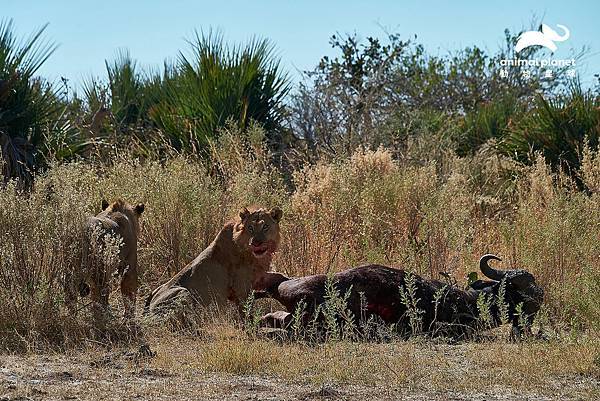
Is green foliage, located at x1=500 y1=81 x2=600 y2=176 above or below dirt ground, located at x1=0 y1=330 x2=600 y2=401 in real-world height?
above

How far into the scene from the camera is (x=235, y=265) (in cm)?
930

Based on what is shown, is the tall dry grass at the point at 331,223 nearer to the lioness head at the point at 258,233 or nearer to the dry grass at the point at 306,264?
the dry grass at the point at 306,264

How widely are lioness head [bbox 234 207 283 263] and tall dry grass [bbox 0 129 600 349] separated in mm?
1309

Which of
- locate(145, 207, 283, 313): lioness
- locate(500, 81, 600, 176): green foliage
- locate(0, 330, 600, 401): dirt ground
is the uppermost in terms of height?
locate(500, 81, 600, 176): green foliage

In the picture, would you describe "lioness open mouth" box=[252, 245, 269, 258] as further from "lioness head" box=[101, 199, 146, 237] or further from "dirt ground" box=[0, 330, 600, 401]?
"lioness head" box=[101, 199, 146, 237]

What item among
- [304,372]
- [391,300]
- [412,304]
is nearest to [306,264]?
[391,300]

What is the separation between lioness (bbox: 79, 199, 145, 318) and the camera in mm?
8891

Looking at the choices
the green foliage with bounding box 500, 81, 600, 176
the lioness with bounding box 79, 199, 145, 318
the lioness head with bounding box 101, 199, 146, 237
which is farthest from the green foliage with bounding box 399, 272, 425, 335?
the green foliage with bounding box 500, 81, 600, 176

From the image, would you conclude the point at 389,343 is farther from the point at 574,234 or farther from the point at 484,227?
the point at 484,227

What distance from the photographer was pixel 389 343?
27.8ft

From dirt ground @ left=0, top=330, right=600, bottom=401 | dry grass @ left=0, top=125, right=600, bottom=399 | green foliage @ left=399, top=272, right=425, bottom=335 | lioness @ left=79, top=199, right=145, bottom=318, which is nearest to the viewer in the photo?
dirt ground @ left=0, top=330, right=600, bottom=401

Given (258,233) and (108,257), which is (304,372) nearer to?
(258,233)

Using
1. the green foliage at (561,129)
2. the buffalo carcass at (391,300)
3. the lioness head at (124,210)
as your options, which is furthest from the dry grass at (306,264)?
the green foliage at (561,129)

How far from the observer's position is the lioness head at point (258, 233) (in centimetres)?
916
